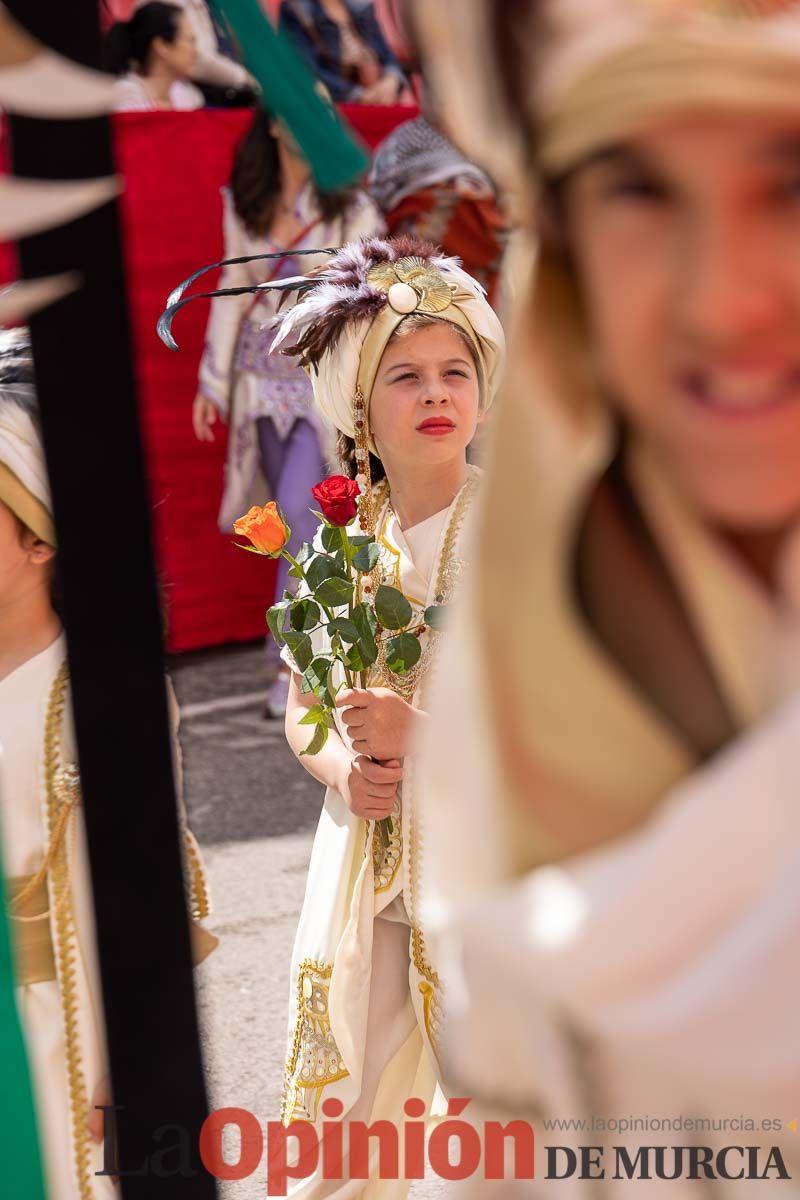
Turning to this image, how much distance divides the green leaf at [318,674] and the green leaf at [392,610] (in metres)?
0.12

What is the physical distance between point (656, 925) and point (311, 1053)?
176cm

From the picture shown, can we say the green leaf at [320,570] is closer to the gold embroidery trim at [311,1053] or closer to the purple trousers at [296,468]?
the gold embroidery trim at [311,1053]

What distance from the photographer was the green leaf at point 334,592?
242 centimetres

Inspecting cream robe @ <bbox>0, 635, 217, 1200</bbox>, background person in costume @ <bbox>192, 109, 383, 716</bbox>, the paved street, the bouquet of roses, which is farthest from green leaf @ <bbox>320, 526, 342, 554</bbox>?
background person in costume @ <bbox>192, 109, 383, 716</bbox>

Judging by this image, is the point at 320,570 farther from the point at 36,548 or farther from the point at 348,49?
the point at 348,49

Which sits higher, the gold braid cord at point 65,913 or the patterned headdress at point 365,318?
the patterned headdress at point 365,318

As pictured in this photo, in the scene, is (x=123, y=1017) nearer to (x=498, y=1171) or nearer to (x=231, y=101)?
(x=498, y=1171)

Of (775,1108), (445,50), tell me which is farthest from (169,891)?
(445,50)

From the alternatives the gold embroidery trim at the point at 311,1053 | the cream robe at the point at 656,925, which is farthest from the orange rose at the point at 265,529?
the cream robe at the point at 656,925

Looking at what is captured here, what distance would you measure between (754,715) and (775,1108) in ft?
0.79

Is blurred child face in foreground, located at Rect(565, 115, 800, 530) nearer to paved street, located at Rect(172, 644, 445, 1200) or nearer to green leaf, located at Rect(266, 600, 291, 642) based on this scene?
green leaf, located at Rect(266, 600, 291, 642)

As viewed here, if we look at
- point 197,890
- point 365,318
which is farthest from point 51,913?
point 365,318

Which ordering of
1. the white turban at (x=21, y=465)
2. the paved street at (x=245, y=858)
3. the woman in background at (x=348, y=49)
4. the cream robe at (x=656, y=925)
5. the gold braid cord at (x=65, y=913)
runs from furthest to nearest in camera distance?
the woman in background at (x=348, y=49)
the paved street at (x=245, y=858)
the white turban at (x=21, y=465)
the gold braid cord at (x=65, y=913)
the cream robe at (x=656, y=925)

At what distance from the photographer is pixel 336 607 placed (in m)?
2.45
